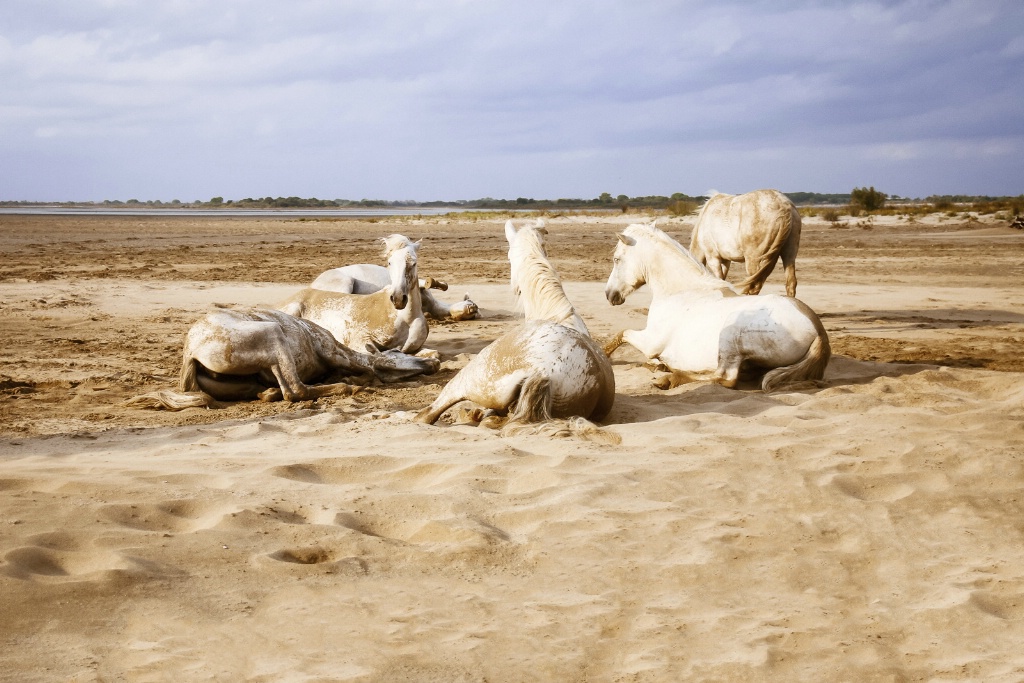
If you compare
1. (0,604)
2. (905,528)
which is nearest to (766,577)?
(905,528)

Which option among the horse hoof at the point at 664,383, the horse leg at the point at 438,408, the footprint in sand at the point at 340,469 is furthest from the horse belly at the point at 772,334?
the footprint in sand at the point at 340,469

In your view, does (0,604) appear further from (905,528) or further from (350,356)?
(350,356)

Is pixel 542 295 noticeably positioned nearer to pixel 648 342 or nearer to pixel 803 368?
pixel 648 342

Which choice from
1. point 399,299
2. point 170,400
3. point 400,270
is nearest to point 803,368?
point 399,299

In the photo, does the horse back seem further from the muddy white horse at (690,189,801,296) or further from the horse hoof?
the horse hoof

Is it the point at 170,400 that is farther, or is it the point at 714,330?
the point at 714,330

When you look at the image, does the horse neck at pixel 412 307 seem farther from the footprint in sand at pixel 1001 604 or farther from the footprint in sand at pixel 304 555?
the footprint in sand at pixel 1001 604

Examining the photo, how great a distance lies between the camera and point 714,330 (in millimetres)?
7855

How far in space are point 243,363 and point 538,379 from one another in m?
2.88

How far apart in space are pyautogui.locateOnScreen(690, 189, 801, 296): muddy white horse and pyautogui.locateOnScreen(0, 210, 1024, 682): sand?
4.17 m

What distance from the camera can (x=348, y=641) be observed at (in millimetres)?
3221

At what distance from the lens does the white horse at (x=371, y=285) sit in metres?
11.2

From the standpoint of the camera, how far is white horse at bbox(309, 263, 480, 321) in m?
11.2

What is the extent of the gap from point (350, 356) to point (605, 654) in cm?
564
